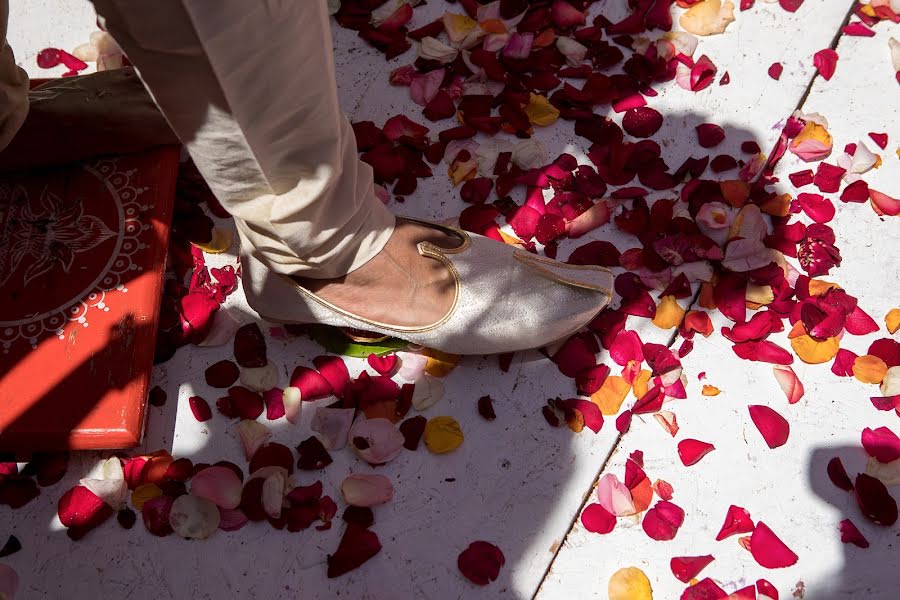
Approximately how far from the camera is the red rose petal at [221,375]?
1.36 m

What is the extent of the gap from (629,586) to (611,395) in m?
0.31

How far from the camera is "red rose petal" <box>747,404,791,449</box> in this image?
1.28 metres

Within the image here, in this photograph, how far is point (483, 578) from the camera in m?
→ 1.20

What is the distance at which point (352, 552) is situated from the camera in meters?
1.21

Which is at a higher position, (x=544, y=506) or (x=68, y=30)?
(x=68, y=30)

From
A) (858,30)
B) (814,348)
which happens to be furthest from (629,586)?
(858,30)

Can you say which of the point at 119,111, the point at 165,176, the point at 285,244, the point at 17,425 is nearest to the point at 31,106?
the point at 119,111

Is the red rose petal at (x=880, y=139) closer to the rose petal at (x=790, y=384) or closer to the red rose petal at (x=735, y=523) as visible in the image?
the rose petal at (x=790, y=384)

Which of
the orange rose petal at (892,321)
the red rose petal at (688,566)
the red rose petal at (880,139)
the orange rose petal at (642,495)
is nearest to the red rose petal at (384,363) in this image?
the orange rose petal at (642,495)

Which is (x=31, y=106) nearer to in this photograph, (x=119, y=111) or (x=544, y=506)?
(x=119, y=111)

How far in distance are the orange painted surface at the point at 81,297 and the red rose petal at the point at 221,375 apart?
11 centimetres

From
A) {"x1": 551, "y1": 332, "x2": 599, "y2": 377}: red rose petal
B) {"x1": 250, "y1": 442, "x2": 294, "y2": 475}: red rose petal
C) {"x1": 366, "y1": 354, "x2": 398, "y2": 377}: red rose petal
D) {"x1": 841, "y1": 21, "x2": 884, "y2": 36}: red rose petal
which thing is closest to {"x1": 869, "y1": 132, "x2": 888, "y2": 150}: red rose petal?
{"x1": 841, "y1": 21, "x2": 884, "y2": 36}: red rose petal

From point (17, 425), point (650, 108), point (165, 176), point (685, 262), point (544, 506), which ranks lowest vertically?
point (17, 425)

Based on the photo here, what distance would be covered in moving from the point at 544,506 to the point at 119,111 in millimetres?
1071
